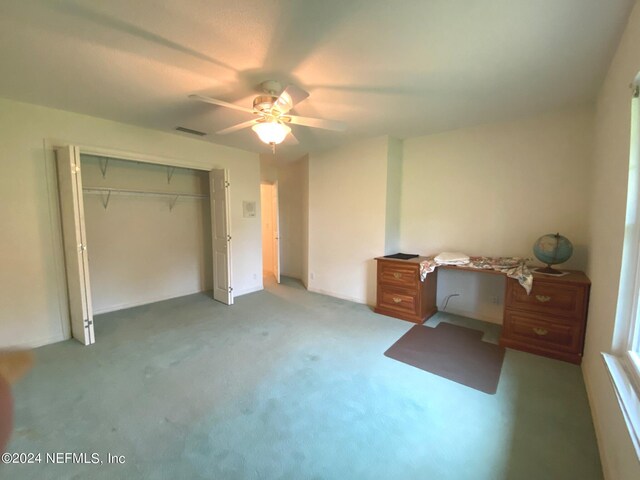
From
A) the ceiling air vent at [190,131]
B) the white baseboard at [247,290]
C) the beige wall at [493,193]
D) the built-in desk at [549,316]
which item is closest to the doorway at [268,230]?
the white baseboard at [247,290]

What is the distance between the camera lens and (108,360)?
2.50 meters

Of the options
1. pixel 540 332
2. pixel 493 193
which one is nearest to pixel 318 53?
pixel 493 193

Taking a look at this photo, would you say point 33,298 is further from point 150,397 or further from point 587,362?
point 587,362

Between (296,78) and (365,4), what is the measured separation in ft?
2.73

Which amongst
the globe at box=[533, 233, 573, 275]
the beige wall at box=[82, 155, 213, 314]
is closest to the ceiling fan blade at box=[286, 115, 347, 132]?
the globe at box=[533, 233, 573, 275]

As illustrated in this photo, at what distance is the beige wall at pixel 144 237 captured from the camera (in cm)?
362

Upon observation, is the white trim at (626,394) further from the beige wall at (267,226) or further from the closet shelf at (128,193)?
the beige wall at (267,226)

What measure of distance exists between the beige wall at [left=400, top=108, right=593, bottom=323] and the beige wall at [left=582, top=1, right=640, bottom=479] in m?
0.55

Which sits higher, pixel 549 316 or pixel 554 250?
pixel 554 250

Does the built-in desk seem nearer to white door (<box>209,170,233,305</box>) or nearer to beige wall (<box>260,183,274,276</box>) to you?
white door (<box>209,170,233,305</box>)

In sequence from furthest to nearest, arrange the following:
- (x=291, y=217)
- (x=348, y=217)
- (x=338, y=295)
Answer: (x=291, y=217) → (x=338, y=295) → (x=348, y=217)

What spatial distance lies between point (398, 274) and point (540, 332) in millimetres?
1498

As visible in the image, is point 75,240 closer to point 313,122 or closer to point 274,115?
point 274,115

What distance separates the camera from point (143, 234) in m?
4.01
